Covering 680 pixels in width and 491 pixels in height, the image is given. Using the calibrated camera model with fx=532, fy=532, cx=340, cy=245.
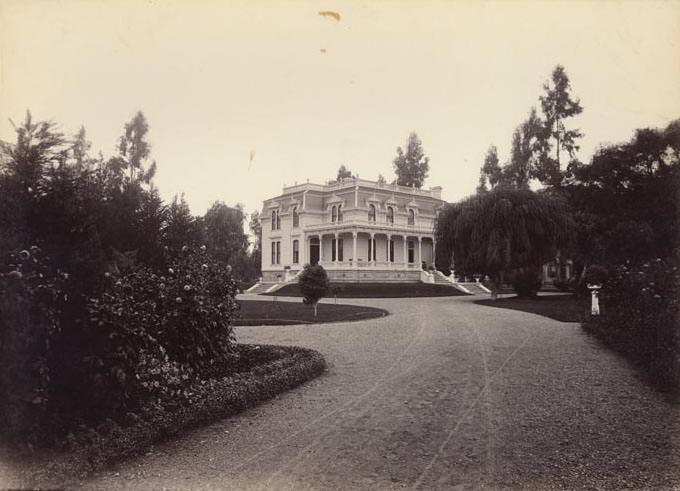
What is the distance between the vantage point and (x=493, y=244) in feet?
86.1

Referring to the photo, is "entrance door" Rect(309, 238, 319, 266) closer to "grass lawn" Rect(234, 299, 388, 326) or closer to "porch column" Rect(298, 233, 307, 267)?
"porch column" Rect(298, 233, 307, 267)

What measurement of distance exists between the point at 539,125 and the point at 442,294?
14389 mm

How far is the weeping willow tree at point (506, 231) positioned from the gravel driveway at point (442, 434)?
54.7 feet

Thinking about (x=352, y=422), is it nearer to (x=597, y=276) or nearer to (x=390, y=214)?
(x=597, y=276)

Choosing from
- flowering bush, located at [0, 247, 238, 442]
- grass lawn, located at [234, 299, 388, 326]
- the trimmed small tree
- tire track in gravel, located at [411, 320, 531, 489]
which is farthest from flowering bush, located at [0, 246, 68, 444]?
the trimmed small tree

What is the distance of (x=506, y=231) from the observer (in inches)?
1046

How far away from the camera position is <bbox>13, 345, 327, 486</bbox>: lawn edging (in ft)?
14.2

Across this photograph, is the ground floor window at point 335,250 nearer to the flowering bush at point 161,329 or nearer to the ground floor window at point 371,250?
the ground floor window at point 371,250

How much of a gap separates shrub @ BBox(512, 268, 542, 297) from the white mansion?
44.2ft

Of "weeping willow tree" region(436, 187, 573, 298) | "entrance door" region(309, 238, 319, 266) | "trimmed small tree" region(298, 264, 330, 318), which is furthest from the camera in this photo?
"entrance door" region(309, 238, 319, 266)

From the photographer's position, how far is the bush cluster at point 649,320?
750cm

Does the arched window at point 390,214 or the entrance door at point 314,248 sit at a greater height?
the arched window at point 390,214

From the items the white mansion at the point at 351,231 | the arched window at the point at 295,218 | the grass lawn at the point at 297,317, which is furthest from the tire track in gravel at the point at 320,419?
the arched window at the point at 295,218

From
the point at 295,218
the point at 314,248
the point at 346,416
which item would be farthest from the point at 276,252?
the point at 346,416
